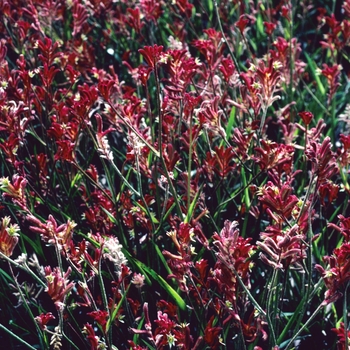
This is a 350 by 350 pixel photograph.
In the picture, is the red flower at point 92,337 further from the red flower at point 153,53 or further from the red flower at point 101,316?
the red flower at point 153,53

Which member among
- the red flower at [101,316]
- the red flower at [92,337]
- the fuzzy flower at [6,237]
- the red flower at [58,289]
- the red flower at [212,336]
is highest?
the fuzzy flower at [6,237]

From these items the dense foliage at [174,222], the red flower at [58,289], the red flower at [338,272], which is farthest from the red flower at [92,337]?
the red flower at [338,272]

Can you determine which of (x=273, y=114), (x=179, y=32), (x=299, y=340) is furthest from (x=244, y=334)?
(x=179, y=32)

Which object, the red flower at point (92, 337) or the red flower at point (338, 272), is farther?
the red flower at point (92, 337)

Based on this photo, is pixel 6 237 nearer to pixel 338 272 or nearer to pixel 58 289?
pixel 58 289

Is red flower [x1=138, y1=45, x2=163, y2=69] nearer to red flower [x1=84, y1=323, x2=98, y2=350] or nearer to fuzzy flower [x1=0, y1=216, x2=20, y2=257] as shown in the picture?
fuzzy flower [x1=0, y1=216, x2=20, y2=257]

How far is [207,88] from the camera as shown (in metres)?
3.03

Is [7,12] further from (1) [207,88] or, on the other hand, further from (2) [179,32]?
(1) [207,88]

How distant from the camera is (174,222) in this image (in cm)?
262

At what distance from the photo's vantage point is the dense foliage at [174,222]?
84.8 inches

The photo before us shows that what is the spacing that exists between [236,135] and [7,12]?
1.65 meters

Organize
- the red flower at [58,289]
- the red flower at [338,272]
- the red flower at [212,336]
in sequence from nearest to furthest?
1. the red flower at [338,272]
2. the red flower at [58,289]
3. the red flower at [212,336]

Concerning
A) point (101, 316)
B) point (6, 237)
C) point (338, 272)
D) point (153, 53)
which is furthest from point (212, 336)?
point (153, 53)

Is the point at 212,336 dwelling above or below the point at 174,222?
below
